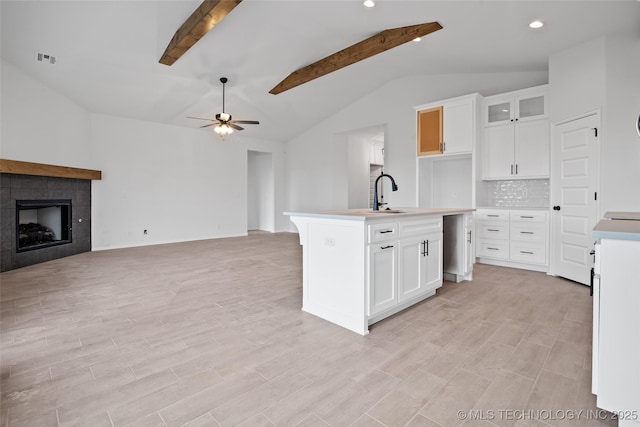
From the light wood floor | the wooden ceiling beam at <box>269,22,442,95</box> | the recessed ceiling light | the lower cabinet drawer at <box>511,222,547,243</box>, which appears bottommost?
the light wood floor

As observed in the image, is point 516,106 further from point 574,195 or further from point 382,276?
point 382,276

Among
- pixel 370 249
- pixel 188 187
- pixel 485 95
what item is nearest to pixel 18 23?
pixel 188 187

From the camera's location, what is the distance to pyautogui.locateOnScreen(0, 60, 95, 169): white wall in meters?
4.57

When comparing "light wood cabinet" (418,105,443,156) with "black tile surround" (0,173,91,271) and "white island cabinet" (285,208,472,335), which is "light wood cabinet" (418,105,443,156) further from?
"black tile surround" (0,173,91,271)

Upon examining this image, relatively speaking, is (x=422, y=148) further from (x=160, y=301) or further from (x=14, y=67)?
(x=14, y=67)

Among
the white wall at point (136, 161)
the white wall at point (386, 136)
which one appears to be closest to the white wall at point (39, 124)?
the white wall at point (136, 161)

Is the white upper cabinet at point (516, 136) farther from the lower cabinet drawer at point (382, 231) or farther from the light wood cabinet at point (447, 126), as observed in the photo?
the lower cabinet drawer at point (382, 231)

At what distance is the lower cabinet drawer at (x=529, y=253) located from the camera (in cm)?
453

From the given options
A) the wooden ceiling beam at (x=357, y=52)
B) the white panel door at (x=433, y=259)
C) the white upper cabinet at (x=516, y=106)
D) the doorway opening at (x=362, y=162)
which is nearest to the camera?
the white panel door at (x=433, y=259)

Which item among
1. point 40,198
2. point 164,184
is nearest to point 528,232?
point 164,184

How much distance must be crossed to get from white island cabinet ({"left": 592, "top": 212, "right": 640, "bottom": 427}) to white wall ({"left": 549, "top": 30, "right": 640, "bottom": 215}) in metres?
2.86

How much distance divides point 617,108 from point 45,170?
7.83 metres

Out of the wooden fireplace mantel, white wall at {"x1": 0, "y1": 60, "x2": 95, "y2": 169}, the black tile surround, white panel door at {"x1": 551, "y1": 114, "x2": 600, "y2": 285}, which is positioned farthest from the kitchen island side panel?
white wall at {"x1": 0, "y1": 60, "x2": 95, "y2": 169}

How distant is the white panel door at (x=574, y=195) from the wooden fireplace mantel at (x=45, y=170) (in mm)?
7441
